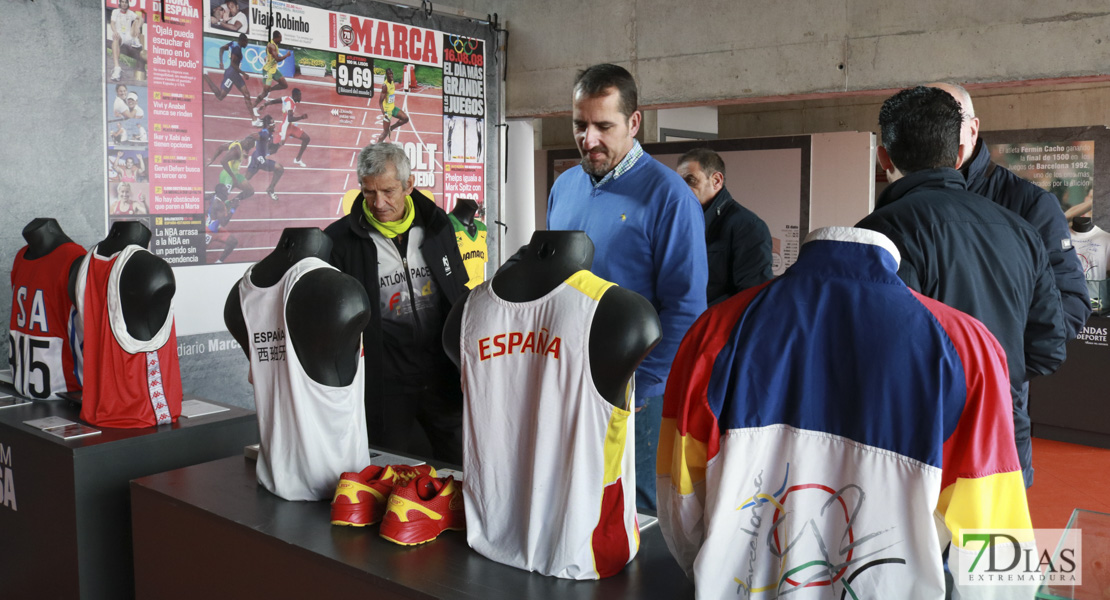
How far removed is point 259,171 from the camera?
4.62m

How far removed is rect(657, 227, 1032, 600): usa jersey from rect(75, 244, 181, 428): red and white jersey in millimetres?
1892

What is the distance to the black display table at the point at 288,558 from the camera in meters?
1.48

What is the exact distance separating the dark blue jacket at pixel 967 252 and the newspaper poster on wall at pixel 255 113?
3606mm

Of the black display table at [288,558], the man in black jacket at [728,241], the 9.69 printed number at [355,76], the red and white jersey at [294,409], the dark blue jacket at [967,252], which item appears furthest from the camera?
the 9.69 printed number at [355,76]

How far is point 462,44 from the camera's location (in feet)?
18.5

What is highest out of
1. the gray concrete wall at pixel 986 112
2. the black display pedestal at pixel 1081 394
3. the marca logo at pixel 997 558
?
the gray concrete wall at pixel 986 112

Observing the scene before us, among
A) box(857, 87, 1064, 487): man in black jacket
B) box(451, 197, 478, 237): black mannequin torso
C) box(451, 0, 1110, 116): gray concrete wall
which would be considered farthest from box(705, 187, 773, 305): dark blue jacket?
box(857, 87, 1064, 487): man in black jacket

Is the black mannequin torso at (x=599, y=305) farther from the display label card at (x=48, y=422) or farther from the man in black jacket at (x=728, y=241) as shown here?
the man in black jacket at (x=728, y=241)

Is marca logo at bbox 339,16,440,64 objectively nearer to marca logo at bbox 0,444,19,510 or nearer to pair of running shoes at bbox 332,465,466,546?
marca logo at bbox 0,444,19,510

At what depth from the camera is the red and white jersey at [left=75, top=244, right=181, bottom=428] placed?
2521mm

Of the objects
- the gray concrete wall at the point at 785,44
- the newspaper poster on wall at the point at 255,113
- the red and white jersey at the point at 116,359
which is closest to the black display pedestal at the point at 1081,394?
the gray concrete wall at the point at 785,44

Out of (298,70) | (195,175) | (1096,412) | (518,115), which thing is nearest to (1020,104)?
(1096,412)

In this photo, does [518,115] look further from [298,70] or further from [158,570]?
[158,570]

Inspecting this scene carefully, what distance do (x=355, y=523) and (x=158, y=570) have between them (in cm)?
68
